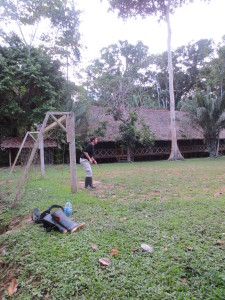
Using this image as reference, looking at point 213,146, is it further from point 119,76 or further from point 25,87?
→ point 25,87

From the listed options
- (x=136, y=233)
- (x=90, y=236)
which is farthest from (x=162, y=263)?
(x=90, y=236)

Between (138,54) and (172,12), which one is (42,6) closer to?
(172,12)

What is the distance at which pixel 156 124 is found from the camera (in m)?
22.6

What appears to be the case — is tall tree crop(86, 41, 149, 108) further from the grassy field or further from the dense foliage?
the grassy field

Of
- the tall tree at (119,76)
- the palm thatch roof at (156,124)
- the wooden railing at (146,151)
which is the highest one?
the tall tree at (119,76)

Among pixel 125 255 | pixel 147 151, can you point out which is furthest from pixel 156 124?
pixel 125 255

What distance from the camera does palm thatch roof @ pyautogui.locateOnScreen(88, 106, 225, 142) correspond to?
18.5m

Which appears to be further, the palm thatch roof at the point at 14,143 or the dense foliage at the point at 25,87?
the palm thatch roof at the point at 14,143

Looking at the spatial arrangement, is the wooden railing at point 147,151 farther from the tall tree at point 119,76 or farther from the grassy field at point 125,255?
the grassy field at point 125,255

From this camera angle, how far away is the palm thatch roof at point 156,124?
18531mm

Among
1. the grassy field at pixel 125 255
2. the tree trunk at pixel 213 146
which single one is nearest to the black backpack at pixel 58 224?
the grassy field at pixel 125 255

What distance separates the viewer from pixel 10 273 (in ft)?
8.29

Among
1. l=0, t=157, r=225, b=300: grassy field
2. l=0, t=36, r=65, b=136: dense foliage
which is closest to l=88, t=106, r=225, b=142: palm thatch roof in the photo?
l=0, t=36, r=65, b=136: dense foliage

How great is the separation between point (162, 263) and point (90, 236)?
111cm
